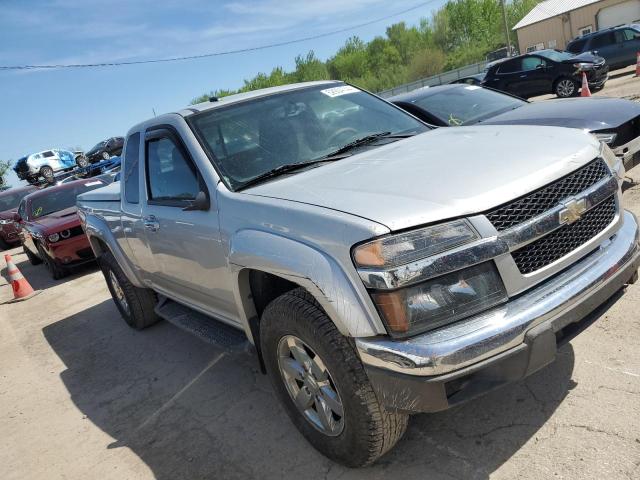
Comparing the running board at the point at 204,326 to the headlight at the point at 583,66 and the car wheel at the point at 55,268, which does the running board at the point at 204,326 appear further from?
Answer: the headlight at the point at 583,66

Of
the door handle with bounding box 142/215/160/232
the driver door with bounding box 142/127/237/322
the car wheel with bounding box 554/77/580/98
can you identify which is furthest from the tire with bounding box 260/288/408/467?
the car wheel with bounding box 554/77/580/98

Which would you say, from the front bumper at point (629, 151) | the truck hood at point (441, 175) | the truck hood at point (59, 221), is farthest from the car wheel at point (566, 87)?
the truck hood at point (441, 175)

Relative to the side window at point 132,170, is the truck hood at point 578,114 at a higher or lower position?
lower

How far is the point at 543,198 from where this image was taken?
2326 mm

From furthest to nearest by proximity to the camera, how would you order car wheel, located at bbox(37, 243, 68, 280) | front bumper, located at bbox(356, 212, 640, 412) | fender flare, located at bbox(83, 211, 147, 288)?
car wheel, located at bbox(37, 243, 68, 280) < fender flare, located at bbox(83, 211, 147, 288) < front bumper, located at bbox(356, 212, 640, 412)

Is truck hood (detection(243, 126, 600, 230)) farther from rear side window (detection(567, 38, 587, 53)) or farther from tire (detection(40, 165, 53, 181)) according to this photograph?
tire (detection(40, 165, 53, 181))

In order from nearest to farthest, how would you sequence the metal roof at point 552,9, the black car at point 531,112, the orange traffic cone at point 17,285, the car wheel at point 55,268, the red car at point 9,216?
the black car at point 531,112, the orange traffic cone at point 17,285, the car wheel at point 55,268, the red car at point 9,216, the metal roof at point 552,9

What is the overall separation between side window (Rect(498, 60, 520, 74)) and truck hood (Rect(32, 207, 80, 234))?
42.6 feet

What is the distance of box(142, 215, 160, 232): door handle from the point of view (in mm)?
3847

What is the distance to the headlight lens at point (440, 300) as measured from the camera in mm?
2105

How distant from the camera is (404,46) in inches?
3415

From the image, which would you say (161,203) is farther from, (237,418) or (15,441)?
(15,441)

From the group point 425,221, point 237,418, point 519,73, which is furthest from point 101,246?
point 519,73

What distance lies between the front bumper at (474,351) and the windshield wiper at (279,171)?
1.26 meters
